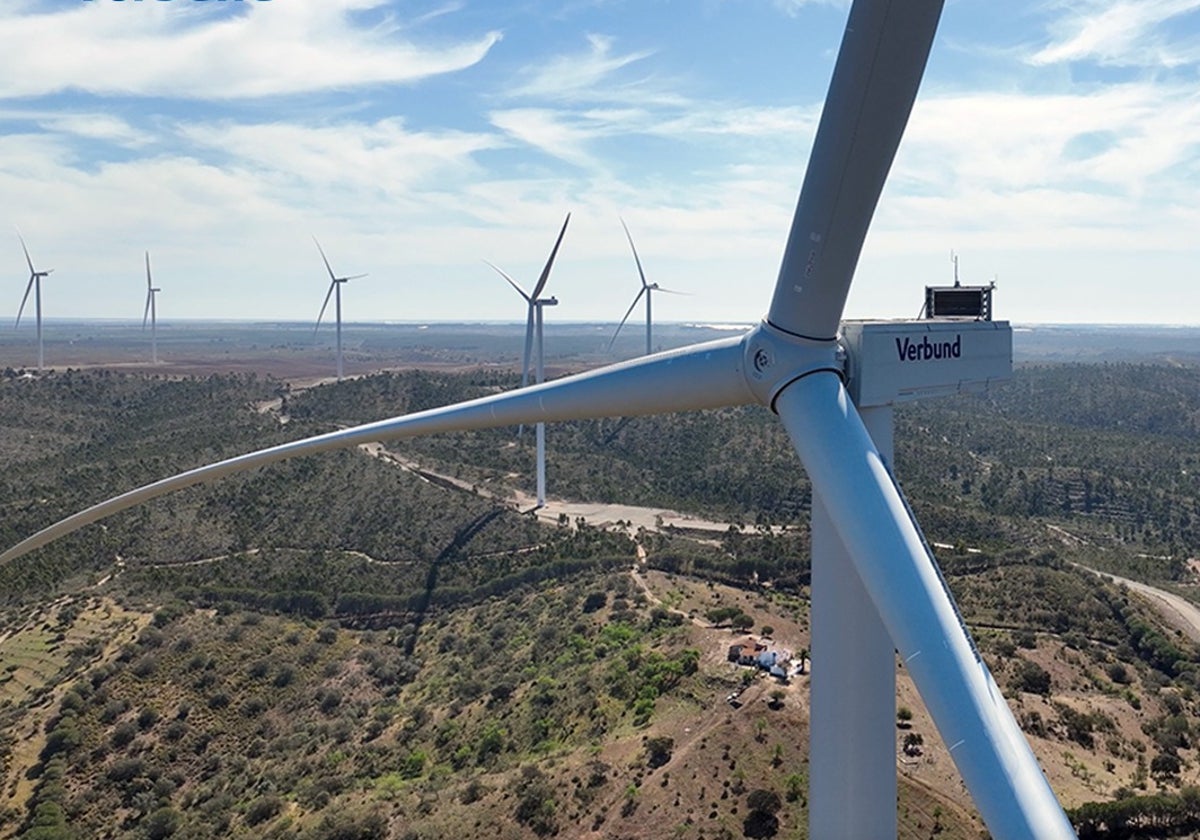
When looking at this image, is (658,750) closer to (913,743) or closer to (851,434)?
(913,743)

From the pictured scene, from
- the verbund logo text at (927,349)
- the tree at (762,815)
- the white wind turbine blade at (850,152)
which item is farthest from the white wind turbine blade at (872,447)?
the tree at (762,815)

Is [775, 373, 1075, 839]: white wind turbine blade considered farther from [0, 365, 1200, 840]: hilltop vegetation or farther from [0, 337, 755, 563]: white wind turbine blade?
[0, 365, 1200, 840]: hilltop vegetation

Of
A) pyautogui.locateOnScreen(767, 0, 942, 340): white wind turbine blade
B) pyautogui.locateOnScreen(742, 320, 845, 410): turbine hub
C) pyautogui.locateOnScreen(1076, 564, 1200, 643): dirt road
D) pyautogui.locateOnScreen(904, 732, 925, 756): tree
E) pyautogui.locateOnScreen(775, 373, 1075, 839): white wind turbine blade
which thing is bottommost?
pyautogui.locateOnScreen(1076, 564, 1200, 643): dirt road

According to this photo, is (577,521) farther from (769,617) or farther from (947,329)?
(947,329)

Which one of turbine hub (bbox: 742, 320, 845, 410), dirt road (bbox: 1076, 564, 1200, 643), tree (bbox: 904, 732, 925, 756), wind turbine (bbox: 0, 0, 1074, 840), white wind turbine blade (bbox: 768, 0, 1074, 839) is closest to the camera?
white wind turbine blade (bbox: 768, 0, 1074, 839)

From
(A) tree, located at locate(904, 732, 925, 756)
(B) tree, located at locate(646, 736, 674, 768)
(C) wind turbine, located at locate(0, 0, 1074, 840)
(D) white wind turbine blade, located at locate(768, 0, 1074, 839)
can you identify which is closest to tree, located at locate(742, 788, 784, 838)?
(B) tree, located at locate(646, 736, 674, 768)

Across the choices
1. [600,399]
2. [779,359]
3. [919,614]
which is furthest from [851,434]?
[600,399]

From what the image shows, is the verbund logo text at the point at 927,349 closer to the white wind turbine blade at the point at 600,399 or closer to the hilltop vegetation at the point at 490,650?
the white wind turbine blade at the point at 600,399
